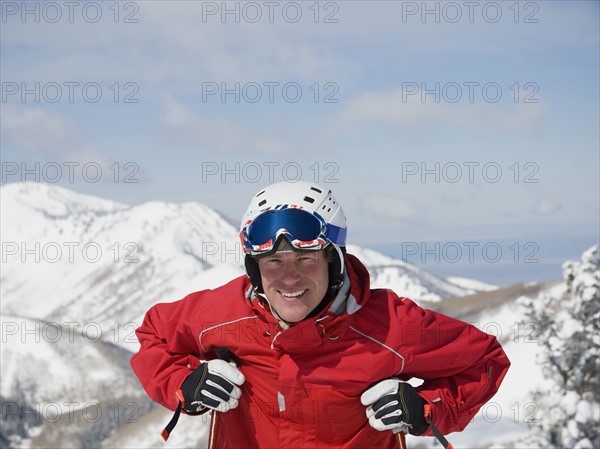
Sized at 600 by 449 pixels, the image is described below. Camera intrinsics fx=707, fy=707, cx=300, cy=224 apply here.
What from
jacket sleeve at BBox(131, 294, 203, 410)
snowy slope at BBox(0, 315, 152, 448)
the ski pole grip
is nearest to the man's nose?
the ski pole grip

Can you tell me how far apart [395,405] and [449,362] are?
1.75 feet

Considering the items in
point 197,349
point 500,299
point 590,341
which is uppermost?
point 197,349

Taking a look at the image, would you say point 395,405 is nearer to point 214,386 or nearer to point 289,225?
point 214,386

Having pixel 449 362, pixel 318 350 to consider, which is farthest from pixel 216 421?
pixel 449 362

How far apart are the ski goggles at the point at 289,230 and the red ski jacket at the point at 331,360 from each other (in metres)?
0.45

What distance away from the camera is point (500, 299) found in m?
85.1

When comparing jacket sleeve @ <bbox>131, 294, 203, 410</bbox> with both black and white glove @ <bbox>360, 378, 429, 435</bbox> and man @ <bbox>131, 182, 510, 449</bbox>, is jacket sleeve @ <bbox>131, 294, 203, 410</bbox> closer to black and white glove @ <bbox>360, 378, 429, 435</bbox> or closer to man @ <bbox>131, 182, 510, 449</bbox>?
man @ <bbox>131, 182, 510, 449</bbox>

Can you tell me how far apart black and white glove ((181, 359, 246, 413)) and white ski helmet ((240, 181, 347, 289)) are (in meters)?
0.69

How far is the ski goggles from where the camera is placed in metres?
5.10

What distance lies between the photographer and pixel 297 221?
514cm

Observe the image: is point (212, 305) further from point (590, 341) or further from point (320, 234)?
point (590, 341)

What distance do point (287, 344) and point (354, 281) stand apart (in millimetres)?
695

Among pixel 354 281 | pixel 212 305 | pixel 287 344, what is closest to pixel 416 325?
pixel 354 281

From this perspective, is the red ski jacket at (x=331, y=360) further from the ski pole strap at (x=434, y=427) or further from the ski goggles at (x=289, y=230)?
the ski goggles at (x=289, y=230)
